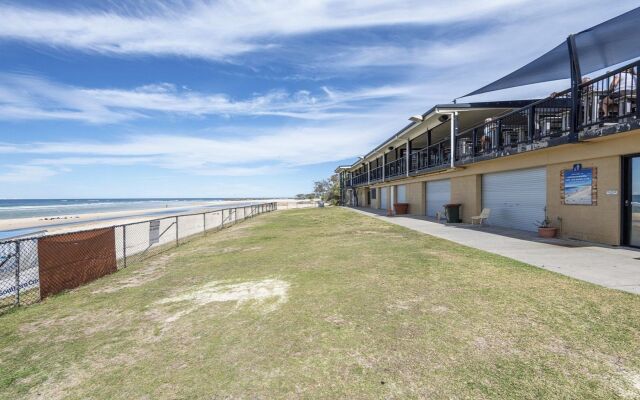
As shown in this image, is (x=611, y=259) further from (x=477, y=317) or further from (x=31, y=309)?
(x=31, y=309)

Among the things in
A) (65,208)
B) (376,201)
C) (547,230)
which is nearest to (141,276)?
(547,230)

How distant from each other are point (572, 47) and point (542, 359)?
9114 mm

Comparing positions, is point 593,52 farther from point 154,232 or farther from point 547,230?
point 154,232

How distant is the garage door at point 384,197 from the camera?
1284 inches

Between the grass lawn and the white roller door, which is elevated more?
the white roller door

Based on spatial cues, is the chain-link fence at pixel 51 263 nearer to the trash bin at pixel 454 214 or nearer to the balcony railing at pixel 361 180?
the trash bin at pixel 454 214

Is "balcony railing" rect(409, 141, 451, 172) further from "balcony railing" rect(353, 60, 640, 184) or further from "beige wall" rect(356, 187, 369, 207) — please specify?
"beige wall" rect(356, 187, 369, 207)

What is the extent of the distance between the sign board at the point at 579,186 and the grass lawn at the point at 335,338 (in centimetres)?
510

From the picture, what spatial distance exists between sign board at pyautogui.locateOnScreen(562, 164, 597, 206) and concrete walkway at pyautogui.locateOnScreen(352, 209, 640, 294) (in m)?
1.25

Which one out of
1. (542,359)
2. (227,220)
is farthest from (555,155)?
(227,220)

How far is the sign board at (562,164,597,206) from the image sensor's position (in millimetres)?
9039

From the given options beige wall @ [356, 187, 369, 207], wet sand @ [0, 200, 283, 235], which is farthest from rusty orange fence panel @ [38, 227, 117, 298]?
beige wall @ [356, 187, 369, 207]

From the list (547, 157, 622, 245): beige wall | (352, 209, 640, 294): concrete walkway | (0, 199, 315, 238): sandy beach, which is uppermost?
(547, 157, 622, 245): beige wall

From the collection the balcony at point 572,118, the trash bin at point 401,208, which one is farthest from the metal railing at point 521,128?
the trash bin at point 401,208
